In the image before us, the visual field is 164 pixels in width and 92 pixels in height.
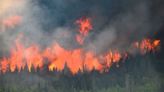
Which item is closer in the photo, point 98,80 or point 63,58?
point 63,58

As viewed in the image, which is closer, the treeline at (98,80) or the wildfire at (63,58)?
the wildfire at (63,58)

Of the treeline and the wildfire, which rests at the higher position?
the wildfire

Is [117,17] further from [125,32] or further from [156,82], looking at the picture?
[156,82]

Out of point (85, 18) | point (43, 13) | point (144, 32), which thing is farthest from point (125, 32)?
point (43, 13)

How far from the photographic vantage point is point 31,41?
93062 mm

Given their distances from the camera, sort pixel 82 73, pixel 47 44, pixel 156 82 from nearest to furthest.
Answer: pixel 47 44 → pixel 82 73 → pixel 156 82

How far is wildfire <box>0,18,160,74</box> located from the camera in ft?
311

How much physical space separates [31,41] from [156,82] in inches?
1900

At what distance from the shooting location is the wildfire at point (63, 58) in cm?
9469

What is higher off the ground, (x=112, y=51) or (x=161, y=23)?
(x=161, y=23)

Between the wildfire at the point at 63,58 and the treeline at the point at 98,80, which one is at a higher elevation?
the wildfire at the point at 63,58

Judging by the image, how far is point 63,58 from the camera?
101125 millimetres

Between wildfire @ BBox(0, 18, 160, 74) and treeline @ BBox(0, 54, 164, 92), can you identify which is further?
treeline @ BBox(0, 54, 164, 92)

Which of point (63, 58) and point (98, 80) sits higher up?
point (63, 58)
